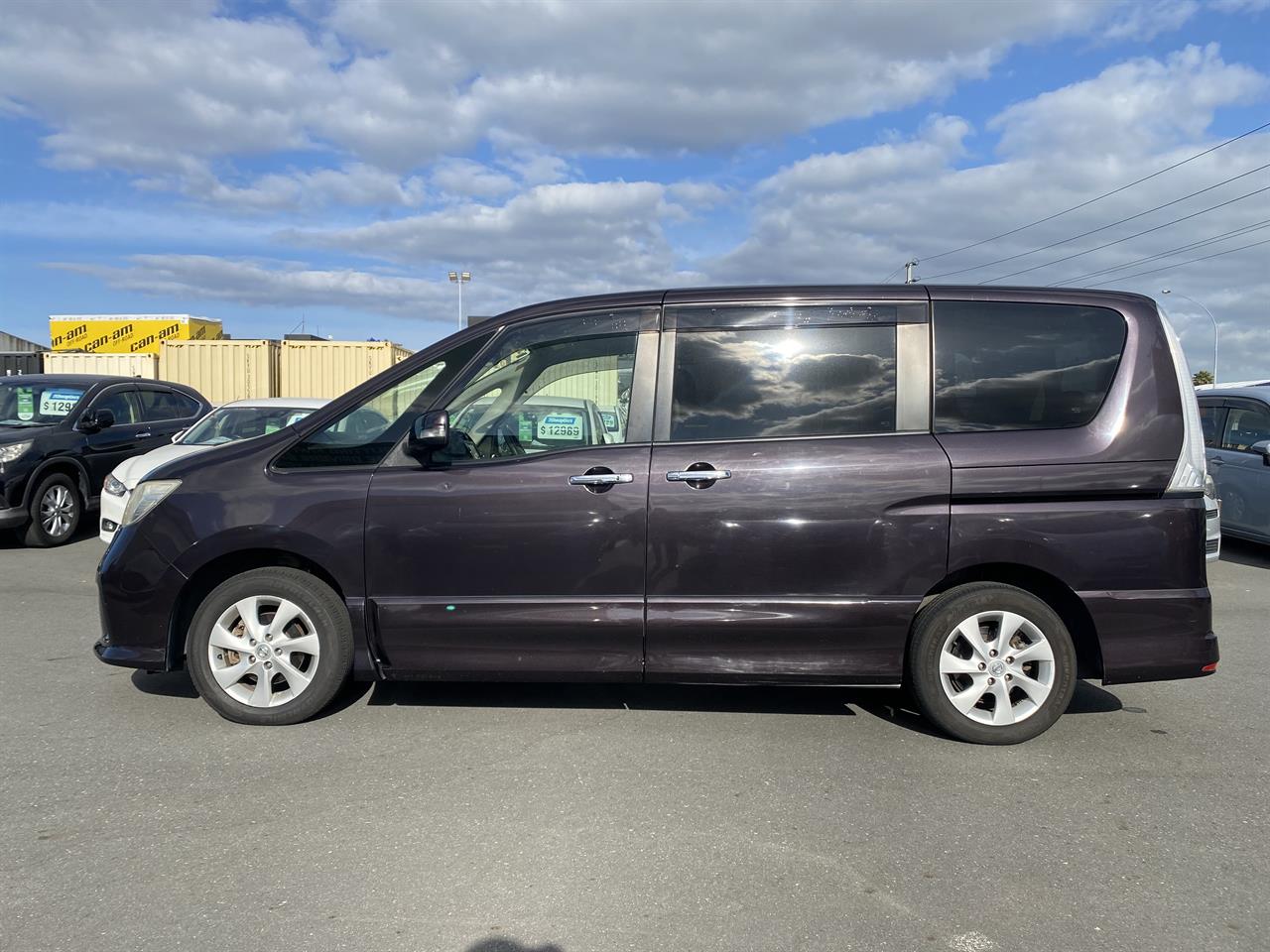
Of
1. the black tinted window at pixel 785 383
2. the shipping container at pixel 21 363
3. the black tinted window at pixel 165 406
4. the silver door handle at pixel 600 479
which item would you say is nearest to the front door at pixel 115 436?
the black tinted window at pixel 165 406

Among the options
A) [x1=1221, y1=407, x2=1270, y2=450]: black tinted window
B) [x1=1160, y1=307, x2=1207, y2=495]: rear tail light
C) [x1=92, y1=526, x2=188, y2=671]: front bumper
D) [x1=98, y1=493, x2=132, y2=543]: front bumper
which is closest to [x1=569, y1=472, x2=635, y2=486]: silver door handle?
[x1=92, y1=526, x2=188, y2=671]: front bumper

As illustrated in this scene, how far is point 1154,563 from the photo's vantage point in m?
4.21

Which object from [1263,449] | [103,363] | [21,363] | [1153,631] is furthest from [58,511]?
[21,363]

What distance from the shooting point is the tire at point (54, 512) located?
9.80 metres

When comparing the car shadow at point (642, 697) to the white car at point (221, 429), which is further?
the white car at point (221, 429)

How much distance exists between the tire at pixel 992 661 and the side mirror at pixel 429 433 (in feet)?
7.54

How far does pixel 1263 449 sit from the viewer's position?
941 centimetres

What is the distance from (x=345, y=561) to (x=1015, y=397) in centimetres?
314

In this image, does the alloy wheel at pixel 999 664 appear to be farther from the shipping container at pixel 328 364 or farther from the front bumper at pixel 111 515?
the shipping container at pixel 328 364

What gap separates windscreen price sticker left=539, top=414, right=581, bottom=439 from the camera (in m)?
4.44

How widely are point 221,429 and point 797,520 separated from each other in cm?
749

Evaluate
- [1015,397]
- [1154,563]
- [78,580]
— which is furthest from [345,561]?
[78,580]

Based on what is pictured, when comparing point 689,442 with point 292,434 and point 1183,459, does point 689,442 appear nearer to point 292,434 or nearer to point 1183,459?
point 292,434

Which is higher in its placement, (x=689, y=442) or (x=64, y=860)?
(x=689, y=442)
